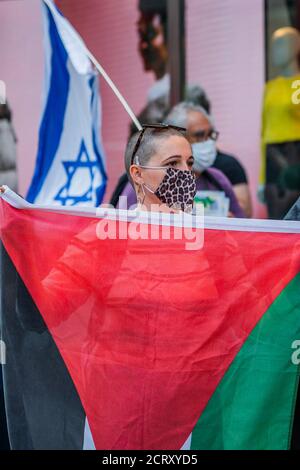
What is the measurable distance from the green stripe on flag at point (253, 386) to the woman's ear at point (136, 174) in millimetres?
733

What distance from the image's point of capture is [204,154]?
5.87m

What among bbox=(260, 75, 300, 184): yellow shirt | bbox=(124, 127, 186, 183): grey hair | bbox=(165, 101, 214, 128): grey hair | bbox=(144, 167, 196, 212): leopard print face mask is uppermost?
bbox=(260, 75, 300, 184): yellow shirt

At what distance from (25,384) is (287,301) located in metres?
1.03

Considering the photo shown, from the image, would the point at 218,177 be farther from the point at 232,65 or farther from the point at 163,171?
the point at 232,65

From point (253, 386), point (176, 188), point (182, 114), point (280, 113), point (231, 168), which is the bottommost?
point (253, 386)

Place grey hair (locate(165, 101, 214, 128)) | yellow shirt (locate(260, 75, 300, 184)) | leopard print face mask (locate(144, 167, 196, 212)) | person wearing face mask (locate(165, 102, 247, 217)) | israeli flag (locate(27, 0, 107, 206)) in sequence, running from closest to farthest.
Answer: leopard print face mask (locate(144, 167, 196, 212))
israeli flag (locate(27, 0, 107, 206))
person wearing face mask (locate(165, 102, 247, 217))
grey hair (locate(165, 101, 214, 128))
yellow shirt (locate(260, 75, 300, 184))

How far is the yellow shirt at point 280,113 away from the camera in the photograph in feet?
24.4

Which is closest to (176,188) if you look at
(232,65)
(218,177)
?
(218,177)

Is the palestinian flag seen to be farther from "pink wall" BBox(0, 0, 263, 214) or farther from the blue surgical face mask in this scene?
"pink wall" BBox(0, 0, 263, 214)

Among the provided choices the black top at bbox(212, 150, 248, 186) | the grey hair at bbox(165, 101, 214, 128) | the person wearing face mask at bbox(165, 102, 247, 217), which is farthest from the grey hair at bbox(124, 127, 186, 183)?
the black top at bbox(212, 150, 248, 186)

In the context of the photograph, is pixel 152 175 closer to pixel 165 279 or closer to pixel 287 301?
pixel 165 279

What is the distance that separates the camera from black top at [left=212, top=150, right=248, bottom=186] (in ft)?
21.0

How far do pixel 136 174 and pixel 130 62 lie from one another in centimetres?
503

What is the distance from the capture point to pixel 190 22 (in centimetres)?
807
